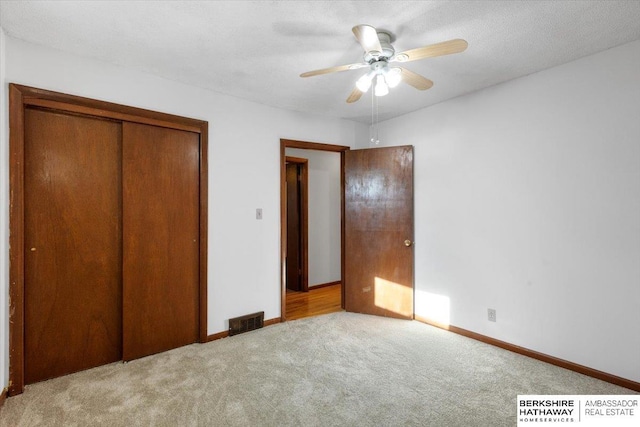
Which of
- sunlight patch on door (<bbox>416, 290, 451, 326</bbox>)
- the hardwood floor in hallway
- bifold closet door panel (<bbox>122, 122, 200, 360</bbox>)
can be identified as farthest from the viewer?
the hardwood floor in hallway

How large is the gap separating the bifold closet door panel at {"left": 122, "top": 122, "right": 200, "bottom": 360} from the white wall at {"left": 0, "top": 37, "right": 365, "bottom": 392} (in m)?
0.18

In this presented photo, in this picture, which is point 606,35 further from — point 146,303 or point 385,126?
point 146,303

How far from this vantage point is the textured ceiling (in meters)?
1.73

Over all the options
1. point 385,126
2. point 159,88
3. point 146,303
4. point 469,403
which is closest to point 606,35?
point 385,126

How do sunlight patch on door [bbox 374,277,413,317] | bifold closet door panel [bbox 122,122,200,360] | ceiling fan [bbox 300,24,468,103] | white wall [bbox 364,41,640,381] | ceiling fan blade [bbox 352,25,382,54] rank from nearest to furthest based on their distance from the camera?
1. ceiling fan blade [bbox 352,25,382,54]
2. ceiling fan [bbox 300,24,468,103]
3. white wall [bbox 364,41,640,381]
4. bifold closet door panel [bbox 122,122,200,360]
5. sunlight patch on door [bbox 374,277,413,317]

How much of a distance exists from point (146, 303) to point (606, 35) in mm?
3960

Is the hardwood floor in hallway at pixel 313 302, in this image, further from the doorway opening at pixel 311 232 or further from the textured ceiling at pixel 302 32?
the textured ceiling at pixel 302 32

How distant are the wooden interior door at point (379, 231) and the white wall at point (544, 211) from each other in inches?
8.6

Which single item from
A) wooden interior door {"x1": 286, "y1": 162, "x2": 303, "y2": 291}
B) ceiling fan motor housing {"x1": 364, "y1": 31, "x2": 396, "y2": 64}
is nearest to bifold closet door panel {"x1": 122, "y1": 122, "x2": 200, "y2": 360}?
ceiling fan motor housing {"x1": 364, "y1": 31, "x2": 396, "y2": 64}

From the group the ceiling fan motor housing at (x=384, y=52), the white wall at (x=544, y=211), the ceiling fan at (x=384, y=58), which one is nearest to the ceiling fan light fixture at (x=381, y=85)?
the ceiling fan at (x=384, y=58)

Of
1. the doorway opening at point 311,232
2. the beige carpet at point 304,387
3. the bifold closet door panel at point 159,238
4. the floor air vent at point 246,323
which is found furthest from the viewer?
the doorway opening at point 311,232

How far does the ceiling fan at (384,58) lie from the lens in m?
1.65

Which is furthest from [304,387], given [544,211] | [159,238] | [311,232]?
[311,232]

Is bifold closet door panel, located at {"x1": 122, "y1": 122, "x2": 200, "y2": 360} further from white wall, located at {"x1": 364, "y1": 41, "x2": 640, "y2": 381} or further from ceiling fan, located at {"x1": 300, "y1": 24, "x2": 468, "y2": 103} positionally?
white wall, located at {"x1": 364, "y1": 41, "x2": 640, "y2": 381}
